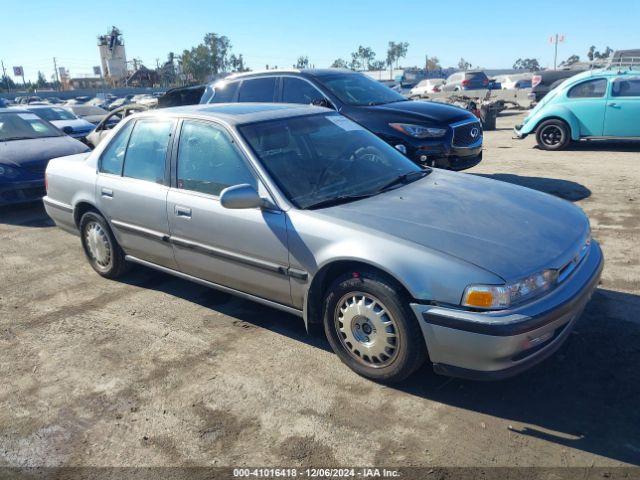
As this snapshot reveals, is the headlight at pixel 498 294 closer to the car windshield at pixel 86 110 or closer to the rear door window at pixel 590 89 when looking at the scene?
the rear door window at pixel 590 89

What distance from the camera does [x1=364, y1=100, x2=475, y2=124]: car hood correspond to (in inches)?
284

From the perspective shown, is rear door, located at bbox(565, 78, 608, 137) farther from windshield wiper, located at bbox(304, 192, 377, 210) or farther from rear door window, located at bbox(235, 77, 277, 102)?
windshield wiper, located at bbox(304, 192, 377, 210)

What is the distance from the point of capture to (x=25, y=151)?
809cm

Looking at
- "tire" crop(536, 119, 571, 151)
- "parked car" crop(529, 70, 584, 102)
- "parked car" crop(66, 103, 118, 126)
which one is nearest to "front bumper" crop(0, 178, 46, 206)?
"tire" crop(536, 119, 571, 151)

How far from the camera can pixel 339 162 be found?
4.04 metres

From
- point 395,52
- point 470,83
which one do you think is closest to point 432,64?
point 395,52

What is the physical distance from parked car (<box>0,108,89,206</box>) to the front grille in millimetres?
5762

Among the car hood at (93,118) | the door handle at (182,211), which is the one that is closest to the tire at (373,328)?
the door handle at (182,211)

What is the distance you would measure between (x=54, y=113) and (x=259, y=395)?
13011 millimetres

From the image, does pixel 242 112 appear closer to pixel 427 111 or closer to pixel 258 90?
pixel 427 111

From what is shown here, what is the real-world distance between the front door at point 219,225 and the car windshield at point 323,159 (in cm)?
18

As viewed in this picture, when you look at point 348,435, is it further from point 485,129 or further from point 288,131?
point 485,129

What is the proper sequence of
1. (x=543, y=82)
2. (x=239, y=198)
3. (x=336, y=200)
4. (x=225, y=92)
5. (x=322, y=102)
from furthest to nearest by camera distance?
1. (x=543, y=82)
2. (x=225, y=92)
3. (x=322, y=102)
4. (x=336, y=200)
5. (x=239, y=198)

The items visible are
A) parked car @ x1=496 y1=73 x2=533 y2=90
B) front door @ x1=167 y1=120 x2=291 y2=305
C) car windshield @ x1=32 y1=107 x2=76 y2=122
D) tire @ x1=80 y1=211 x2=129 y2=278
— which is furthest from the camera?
parked car @ x1=496 y1=73 x2=533 y2=90
